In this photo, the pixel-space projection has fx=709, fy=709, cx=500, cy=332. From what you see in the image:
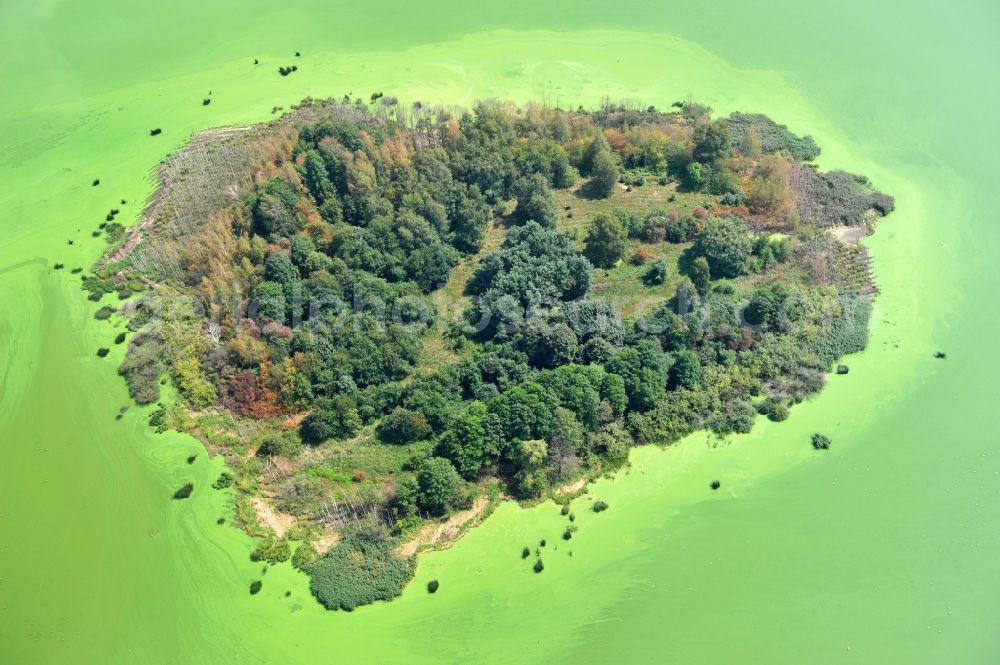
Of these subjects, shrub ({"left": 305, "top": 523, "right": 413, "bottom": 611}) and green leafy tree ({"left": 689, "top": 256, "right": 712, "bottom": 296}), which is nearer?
shrub ({"left": 305, "top": 523, "right": 413, "bottom": 611})

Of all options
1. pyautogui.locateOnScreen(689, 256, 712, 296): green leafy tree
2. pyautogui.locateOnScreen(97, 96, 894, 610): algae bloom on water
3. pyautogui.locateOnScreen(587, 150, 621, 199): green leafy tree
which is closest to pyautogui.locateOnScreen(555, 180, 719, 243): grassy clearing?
pyautogui.locateOnScreen(97, 96, 894, 610): algae bloom on water

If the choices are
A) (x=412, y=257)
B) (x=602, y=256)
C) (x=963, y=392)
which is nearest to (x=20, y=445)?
(x=412, y=257)

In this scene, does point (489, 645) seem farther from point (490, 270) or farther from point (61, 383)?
point (61, 383)

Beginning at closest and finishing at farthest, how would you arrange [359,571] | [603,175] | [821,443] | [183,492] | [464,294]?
[359,571] → [183,492] → [821,443] → [464,294] → [603,175]

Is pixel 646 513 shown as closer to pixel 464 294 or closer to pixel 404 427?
pixel 404 427

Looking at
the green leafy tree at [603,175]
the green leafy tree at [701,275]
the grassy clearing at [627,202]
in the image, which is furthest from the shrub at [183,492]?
the green leafy tree at [603,175]

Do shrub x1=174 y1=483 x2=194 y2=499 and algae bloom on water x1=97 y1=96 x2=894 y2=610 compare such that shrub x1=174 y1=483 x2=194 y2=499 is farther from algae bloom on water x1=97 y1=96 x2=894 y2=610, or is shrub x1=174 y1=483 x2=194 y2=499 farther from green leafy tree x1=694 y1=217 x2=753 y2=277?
green leafy tree x1=694 y1=217 x2=753 y2=277

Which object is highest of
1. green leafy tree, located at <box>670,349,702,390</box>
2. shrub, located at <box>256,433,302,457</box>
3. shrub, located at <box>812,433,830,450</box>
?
green leafy tree, located at <box>670,349,702,390</box>

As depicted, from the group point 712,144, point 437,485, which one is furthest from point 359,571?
point 712,144
